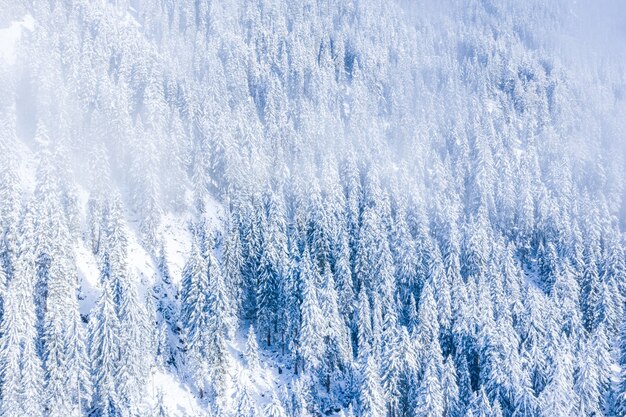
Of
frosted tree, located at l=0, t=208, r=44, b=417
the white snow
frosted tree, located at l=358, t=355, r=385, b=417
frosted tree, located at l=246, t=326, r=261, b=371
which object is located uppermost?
the white snow

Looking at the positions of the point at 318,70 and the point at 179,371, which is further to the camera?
the point at 318,70

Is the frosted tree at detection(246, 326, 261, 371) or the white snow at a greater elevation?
the white snow

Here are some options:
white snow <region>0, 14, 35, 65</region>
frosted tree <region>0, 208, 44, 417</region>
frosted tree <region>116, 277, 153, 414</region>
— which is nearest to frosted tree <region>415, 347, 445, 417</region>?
frosted tree <region>116, 277, 153, 414</region>

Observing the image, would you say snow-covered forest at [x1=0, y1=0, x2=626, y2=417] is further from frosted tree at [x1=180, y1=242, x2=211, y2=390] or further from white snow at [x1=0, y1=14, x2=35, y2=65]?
white snow at [x1=0, y1=14, x2=35, y2=65]

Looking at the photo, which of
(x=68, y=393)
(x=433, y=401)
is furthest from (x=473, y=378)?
(x=68, y=393)

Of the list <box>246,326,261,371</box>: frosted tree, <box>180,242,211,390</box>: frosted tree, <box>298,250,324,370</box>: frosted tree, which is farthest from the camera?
<box>246,326,261,371</box>: frosted tree

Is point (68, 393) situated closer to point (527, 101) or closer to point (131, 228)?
point (131, 228)

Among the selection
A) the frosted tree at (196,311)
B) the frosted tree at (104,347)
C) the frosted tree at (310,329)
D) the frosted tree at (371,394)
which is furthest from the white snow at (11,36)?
the frosted tree at (371,394)

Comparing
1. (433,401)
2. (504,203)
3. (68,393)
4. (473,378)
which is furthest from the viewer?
(504,203)

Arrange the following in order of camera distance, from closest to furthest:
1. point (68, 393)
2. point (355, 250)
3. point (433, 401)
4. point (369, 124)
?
point (68, 393) < point (433, 401) < point (355, 250) < point (369, 124)
